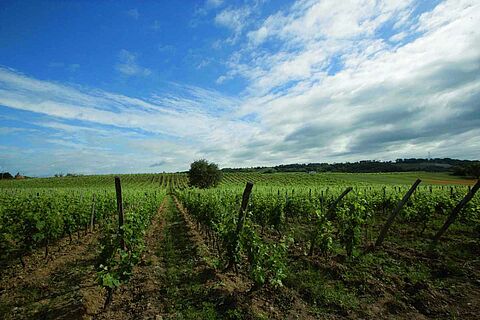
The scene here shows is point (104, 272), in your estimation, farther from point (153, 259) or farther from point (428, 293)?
point (428, 293)

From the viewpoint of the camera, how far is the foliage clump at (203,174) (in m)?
67.6

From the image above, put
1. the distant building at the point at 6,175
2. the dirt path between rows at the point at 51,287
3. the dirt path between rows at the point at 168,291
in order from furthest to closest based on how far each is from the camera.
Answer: the distant building at the point at 6,175, the dirt path between rows at the point at 51,287, the dirt path between rows at the point at 168,291

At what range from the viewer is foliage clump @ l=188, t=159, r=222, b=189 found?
6762 cm

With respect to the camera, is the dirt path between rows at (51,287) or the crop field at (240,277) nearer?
the crop field at (240,277)

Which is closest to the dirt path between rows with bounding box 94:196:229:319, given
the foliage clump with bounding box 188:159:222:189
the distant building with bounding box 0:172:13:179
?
the foliage clump with bounding box 188:159:222:189

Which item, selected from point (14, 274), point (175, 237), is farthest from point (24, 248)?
point (175, 237)

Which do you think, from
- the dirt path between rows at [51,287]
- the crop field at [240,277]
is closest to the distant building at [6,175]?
the crop field at [240,277]

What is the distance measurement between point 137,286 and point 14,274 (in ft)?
12.9

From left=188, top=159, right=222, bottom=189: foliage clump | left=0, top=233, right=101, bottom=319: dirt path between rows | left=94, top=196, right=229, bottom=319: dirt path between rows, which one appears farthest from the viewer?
left=188, top=159, right=222, bottom=189: foliage clump

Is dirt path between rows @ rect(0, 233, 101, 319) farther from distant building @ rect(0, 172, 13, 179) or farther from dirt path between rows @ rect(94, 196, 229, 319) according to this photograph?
distant building @ rect(0, 172, 13, 179)

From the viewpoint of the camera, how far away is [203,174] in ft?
222

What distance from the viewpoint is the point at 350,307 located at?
5.16m

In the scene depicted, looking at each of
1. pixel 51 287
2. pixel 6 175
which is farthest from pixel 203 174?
pixel 6 175

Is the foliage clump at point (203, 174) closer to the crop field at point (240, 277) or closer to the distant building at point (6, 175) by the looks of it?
the crop field at point (240, 277)
